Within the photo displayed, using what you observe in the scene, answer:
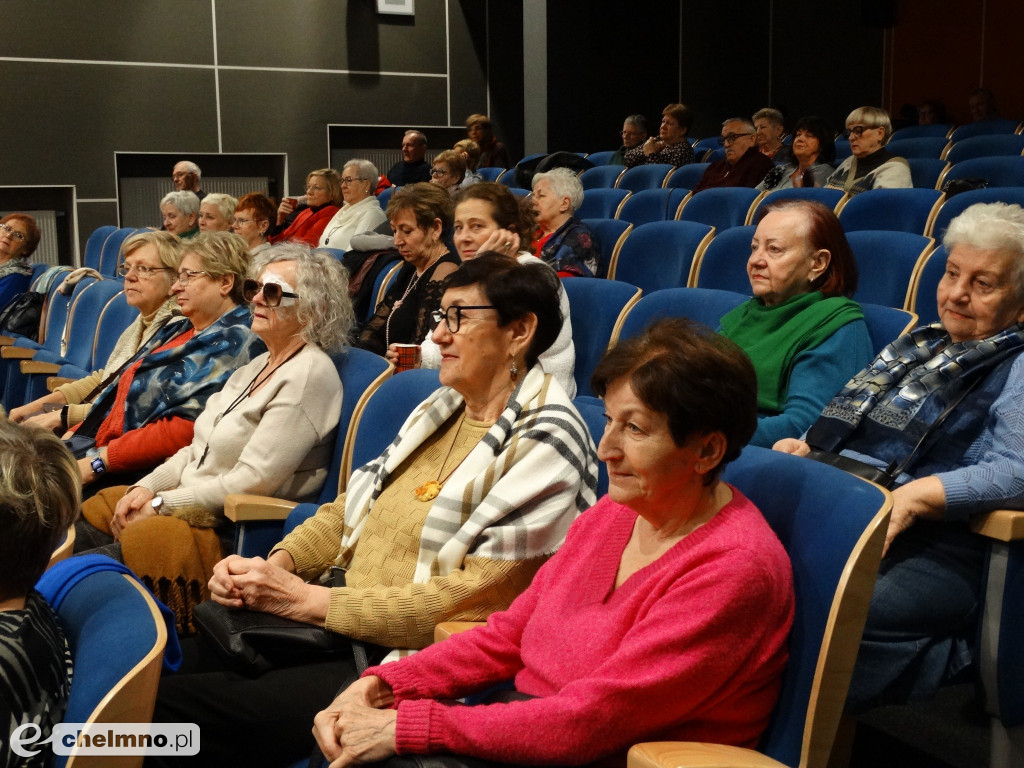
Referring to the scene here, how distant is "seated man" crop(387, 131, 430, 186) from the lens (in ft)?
24.0

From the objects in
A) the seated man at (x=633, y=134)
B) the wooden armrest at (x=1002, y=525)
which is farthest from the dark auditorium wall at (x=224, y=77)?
the wooden armrest at (x=1002, y=525)

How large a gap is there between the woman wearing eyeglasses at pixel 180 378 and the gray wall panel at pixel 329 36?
239 inches

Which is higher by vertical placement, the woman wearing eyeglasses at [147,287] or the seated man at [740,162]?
the seated man at [740,162]

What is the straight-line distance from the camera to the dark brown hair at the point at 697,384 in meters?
1.32

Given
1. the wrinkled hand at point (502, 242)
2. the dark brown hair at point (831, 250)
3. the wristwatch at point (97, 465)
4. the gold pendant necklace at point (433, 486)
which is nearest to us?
the gold pendant necklace at point (433, 486)

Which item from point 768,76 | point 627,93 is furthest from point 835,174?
point 768,76

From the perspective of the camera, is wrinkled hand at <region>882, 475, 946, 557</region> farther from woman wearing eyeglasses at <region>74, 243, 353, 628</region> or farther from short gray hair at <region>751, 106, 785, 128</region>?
short gray hair at <region>751, 106, 785, 128</region>

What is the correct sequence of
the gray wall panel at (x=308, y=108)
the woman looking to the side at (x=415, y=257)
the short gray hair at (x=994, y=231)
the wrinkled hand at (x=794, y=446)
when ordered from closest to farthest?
the short gray hair at (x=994, y=231) → the wrinkled hand at (x=794, y=446) → the woman looking to the side at (x=415, y=257) → the gray wall panel at (x=308, y=108)

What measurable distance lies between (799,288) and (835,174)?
3.00m

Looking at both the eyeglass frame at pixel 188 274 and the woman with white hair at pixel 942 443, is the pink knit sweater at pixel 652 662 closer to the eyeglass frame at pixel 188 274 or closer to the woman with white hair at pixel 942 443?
the woman with white hair at pixel 942 443

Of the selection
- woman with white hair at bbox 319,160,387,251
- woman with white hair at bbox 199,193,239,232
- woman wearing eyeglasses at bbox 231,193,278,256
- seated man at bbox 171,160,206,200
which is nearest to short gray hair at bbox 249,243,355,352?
woman with white hair at bbox 319,160,387,251

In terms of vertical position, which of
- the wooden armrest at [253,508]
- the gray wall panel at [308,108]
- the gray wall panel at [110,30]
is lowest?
the wooden armrest at [253,508]

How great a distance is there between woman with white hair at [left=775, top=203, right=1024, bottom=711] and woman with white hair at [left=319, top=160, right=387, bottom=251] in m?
3.64

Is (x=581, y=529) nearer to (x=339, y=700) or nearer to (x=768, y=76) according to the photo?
(x=339, y=700)
